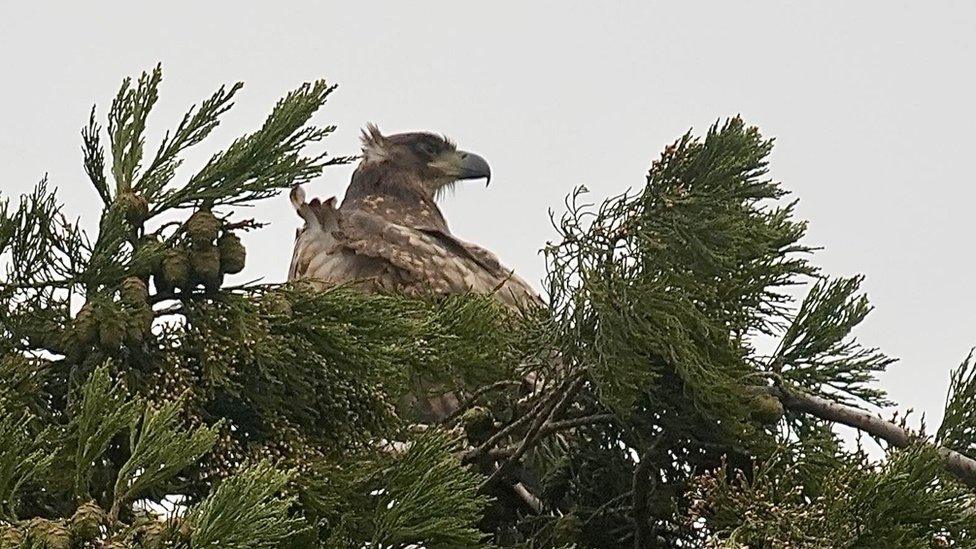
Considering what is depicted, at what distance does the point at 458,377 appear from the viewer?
3.57m

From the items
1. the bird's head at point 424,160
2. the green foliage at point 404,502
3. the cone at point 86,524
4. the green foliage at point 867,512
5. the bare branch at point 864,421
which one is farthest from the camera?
the bird's head at point 424,160

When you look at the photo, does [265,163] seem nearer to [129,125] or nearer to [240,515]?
[129,125]

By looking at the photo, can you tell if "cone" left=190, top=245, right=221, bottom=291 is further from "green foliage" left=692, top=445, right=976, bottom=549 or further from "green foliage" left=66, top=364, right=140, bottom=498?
"green foliage" left=692, top=445, right=976, bottom=549

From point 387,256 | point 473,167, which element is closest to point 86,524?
point 387,256

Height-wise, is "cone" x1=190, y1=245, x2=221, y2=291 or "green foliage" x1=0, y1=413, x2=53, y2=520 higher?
"cone" x1=190, y1=245, x2=221, y2=291

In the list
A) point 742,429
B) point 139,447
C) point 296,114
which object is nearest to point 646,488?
point 742,429

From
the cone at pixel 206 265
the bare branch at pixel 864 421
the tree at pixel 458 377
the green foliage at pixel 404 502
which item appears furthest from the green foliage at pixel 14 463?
the bare branch at pixel 864 421

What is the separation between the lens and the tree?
2.60 m

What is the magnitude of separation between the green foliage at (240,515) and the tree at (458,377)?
36 millimetres

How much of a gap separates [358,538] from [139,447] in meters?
0.53

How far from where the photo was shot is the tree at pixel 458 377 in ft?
8.54

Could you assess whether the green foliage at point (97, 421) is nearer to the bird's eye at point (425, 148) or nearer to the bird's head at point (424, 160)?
the bird's head at point (424, 160)

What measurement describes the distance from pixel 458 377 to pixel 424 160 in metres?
4.07

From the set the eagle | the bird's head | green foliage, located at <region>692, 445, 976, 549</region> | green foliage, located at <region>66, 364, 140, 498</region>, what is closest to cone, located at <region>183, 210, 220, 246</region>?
green foliage, located at <region>66, 364, 140, 498</region>
